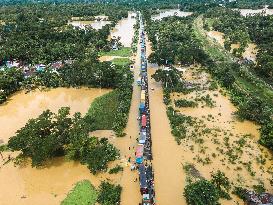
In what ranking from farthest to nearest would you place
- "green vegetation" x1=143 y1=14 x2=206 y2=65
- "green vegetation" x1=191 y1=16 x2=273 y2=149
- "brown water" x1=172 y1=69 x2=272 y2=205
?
"green vegetation" x1=143 y1=14 x2=206 y2=65
"green vegetation" x1=191 y1=16 x2=273 y2=149
"brown water" x1=172 y1=69 x2=272 y2=205

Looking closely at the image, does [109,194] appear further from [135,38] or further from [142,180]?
[135,38]

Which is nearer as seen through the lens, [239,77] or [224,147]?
[224,147]

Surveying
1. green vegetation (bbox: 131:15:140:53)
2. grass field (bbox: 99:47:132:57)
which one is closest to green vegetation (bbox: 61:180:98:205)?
grass field (bbox: 99:47:132:57)

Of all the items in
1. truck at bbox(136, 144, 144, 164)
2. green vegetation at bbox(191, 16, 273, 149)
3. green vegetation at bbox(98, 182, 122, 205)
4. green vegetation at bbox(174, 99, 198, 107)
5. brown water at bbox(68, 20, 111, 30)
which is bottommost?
green vegetation at bbox(98, 182, 122, 205)

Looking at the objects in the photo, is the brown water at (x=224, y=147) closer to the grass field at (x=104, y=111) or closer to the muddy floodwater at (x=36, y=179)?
the grass field at (x=104, y=111)

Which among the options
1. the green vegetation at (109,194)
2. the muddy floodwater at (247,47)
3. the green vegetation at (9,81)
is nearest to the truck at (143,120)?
the green vegetation at (109,194)

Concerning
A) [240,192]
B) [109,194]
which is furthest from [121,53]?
[240,192]

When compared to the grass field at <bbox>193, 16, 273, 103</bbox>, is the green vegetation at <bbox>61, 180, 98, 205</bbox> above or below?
below

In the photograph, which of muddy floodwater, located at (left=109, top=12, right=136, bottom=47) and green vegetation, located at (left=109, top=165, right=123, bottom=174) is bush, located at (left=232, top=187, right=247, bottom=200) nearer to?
green vegetation, located at (left=109, top=165, right=123, bottom=174)
